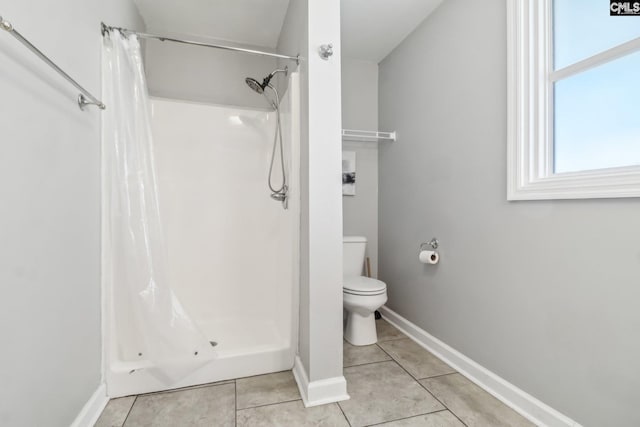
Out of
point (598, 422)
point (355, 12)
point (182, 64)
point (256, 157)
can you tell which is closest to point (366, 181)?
point (256, 157)

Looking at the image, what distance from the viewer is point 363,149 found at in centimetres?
264

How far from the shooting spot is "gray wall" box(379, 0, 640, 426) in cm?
106

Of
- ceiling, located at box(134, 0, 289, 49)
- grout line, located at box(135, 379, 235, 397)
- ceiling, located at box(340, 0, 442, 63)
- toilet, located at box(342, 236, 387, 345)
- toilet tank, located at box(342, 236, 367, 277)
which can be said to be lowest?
grout line, located at box(135, 379, 235, 397)

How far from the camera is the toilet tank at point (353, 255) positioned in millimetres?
2340

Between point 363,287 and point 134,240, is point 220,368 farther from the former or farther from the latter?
point 363,287

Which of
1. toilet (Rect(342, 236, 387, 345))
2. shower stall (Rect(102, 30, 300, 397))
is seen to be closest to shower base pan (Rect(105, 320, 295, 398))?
shower stall (Rect(102, 30, 300, 397))

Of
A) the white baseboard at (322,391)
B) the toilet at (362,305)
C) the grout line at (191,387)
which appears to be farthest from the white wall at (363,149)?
the grout line at (191,387)

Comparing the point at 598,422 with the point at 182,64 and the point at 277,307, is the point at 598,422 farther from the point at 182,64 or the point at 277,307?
the point at 182,64

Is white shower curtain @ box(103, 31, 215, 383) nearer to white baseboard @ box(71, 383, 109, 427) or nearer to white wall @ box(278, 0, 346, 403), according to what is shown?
white baseboard @ box(71, 383, 109, 427)

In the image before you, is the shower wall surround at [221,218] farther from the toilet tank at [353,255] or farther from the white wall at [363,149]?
the white wall at [363,149]

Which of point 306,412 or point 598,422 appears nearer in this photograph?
point 598,422

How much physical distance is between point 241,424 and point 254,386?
26 centimetres

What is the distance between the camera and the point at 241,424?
4.08ft

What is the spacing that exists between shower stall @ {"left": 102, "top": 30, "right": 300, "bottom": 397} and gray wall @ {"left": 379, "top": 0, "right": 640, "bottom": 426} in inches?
38.9
